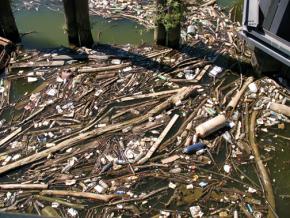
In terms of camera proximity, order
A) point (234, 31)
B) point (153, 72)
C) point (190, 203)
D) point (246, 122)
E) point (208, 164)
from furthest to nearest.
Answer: point (234, 31) → point (153, 72) → point (246, 122) → point (208, 164) → point (190, 203)

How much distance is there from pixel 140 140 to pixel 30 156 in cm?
241

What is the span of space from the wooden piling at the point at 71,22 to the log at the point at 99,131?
3.55m

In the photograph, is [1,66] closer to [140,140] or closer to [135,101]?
[135,101]

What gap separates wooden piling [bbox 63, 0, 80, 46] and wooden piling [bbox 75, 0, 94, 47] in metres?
0.15

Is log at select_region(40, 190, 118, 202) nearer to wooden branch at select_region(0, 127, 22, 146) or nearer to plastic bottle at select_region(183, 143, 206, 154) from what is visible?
wooden branch at select_region(0, 127, 22, 146)

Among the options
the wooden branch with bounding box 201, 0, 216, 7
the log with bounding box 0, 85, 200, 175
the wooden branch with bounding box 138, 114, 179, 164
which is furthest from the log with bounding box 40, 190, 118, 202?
the wooden branch with bounding box 201, 0, 216, 7

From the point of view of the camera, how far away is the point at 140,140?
841 cm

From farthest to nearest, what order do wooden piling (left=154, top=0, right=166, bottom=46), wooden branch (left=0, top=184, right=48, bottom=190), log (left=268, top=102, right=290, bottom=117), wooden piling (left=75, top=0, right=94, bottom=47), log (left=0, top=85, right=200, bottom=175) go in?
1. wooden piling (left=154, top=0, right=166, bottom=46)
2. wooden piling (left=75, top=0, right=94, bottom=47)
3. log (left=268, top=102, right=290, bottom=117)
4. log (left=0, top=85, right=200, bottom=175)
5. wooden branch (left=0, top=184, right=48, bottom=190)

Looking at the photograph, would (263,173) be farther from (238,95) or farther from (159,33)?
(159,33)

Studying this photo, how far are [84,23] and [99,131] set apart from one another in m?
3.52

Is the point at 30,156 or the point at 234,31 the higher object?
the point at 234,31

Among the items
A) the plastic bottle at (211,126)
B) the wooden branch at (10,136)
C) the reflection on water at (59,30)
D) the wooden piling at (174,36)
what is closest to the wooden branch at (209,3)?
the reflection on water at (59,30)

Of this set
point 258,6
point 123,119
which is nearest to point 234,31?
point 258,6

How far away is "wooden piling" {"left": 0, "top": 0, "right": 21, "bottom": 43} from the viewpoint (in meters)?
10.4
